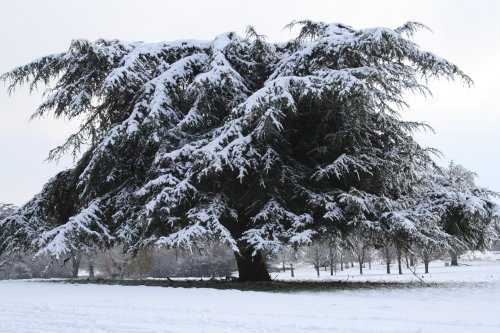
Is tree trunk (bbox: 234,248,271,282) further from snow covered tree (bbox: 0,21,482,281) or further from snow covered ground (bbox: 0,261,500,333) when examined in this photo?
snow covered ground (bbox: 0,261,500,333)

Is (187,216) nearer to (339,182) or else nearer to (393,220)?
(339,182)

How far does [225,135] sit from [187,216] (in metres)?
2.00

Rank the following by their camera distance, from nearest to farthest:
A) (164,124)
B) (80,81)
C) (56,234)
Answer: (56,234) → (164,124) → (80,81)

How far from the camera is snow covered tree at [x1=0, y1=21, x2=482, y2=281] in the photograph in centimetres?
980

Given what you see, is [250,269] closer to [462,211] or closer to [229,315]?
[462,211]

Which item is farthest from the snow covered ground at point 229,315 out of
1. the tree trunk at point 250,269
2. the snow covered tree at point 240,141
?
the tree trunk at point 250,269

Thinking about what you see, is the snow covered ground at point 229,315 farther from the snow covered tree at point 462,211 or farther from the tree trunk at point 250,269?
the tree trunk at point 250,269

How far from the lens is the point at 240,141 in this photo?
1002 cm

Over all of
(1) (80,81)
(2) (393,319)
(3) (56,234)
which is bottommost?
(2) (393,319)

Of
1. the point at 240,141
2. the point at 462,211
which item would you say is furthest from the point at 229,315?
the point at 462,211

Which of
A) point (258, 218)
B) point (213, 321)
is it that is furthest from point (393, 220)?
point (213, 321)

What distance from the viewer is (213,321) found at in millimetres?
5309

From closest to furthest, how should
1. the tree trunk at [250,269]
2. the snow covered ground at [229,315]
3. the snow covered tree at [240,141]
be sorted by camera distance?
the snow covered ground at [229,315] < the snow covered tree at [240,141] < the tree trunk at [250,269]

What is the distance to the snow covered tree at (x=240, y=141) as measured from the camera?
386 inches
